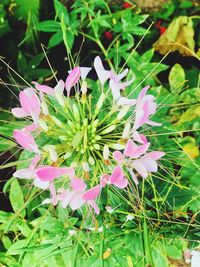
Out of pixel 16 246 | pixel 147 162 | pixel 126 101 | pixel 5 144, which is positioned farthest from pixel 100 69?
pixel 16 246

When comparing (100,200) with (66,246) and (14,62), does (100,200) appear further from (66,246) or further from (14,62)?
(14,62)

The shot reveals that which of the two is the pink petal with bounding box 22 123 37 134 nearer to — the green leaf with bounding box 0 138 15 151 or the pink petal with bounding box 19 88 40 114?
the pink petal with bounding box 19 88 40 114

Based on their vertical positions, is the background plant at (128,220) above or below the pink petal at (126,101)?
below

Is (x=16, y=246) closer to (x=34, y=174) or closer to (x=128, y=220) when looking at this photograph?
(x=128, y=220)

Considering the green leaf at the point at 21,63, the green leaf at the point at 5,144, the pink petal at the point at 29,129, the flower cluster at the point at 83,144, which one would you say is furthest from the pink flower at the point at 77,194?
the green leaf at the point at 21,63

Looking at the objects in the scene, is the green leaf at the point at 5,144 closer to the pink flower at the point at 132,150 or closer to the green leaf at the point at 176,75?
the pink flower at the point at 132,150

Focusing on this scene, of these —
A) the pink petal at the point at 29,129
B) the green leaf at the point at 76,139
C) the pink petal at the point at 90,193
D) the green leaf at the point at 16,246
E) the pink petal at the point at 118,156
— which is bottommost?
the green leaf at the point at 16,246

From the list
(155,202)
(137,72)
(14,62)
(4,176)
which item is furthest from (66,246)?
(14,62)

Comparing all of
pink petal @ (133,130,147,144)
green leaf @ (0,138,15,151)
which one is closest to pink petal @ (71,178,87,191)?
pink petal @ (133,130,147,144)
